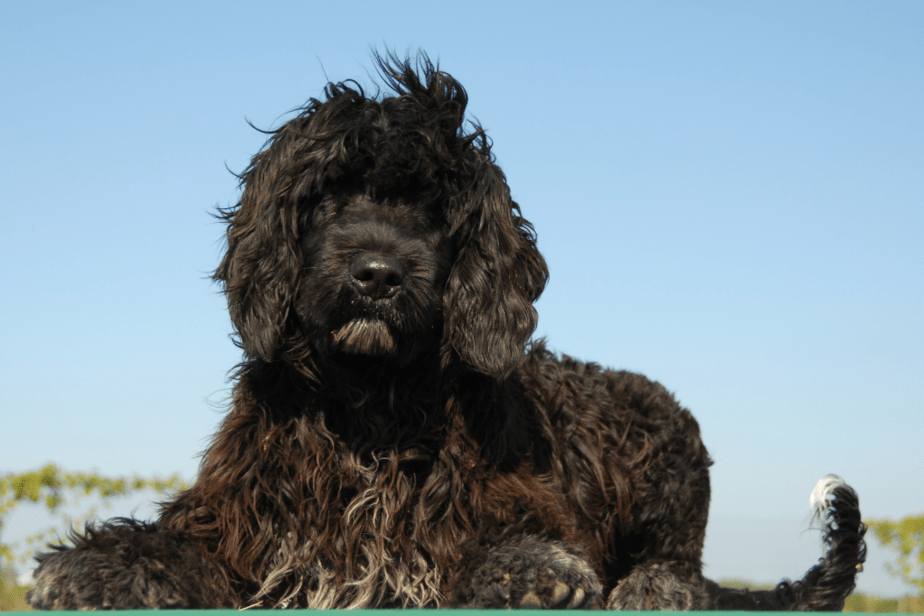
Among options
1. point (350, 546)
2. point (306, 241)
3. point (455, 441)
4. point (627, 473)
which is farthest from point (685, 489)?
point (306, 241)

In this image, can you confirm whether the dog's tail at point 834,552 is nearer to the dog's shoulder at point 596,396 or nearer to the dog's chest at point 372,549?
the dog's shoulder at point 596,396

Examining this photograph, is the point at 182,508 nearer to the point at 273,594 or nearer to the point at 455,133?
the point at 273,594

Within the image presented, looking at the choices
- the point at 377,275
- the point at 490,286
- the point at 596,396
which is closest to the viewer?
the point at 377,275

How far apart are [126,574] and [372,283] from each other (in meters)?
1.58

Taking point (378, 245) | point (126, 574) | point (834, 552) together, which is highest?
point (378, 245)

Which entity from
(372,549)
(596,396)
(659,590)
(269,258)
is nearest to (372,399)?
(372,549)

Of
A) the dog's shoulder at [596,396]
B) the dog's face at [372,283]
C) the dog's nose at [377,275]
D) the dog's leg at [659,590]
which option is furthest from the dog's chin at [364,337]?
the dog's leg at [659,590]

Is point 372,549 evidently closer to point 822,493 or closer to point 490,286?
point 490,286

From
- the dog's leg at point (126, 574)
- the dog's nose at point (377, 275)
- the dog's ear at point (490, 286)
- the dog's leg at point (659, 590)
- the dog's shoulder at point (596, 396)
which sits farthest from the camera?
the dog's shoulder at point (596, 396)

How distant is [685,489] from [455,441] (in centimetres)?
222

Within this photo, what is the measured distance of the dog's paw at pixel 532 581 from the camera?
3.42m

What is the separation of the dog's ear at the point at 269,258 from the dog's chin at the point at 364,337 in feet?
1.37

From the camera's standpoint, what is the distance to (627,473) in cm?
546

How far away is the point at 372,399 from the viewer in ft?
13.4
